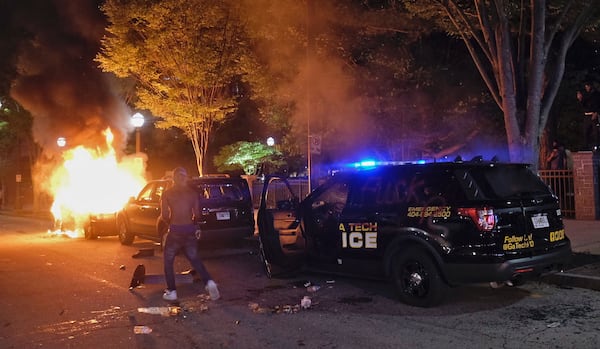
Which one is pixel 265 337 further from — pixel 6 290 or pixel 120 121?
pixel 120 121

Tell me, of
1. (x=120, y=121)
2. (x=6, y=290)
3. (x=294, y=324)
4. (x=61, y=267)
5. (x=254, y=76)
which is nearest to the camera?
(x=294, y=324)

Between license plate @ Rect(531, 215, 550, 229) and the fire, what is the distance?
34.1ft

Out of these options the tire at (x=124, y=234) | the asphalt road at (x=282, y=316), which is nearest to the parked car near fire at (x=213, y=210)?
the tire at (x=124, y=234)

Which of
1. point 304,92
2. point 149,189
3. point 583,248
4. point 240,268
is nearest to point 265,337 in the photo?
point 240,268

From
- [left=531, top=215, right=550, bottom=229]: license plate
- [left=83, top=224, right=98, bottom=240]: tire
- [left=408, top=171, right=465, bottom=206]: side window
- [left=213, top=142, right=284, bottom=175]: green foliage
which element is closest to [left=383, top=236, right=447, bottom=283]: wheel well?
[left=408, top=171, right=465, bottom=206]: side window

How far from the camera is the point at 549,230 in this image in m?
5.95

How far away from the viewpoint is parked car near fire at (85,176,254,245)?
10242 mm

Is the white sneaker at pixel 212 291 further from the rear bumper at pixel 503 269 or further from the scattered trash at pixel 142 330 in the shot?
the rear bumper at pixel 503 269

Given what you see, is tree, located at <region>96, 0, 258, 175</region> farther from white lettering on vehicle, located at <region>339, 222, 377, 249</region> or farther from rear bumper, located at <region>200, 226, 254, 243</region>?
white lettering on vehicle, located at <region>339, 222, 377, 249</region>

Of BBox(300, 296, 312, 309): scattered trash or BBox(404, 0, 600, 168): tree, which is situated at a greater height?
BBox(404, 0, 600, 168): tree

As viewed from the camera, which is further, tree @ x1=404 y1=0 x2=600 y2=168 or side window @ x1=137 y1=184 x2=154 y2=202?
side window @ x1=137 y1=184 x2=154 y2=202

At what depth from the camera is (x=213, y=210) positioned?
33.6ft

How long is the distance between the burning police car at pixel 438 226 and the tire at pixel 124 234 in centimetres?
662

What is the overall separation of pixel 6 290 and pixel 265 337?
4492mm
